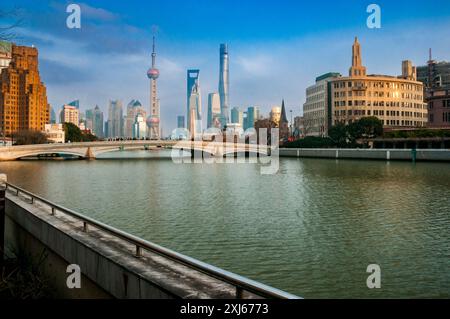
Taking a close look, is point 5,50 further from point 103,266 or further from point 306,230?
point 306,230

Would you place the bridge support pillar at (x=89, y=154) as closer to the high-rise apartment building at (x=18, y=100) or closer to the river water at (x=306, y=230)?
the river water at (x=306, y=230)

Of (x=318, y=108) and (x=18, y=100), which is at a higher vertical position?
(x=18, y=100)

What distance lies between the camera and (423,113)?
154 metres

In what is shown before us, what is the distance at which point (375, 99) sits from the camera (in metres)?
143

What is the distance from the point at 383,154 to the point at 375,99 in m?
73.9

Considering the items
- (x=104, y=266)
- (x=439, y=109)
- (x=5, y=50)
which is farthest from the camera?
(x=439, y=109)

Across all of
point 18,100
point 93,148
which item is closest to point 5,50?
point 93,148

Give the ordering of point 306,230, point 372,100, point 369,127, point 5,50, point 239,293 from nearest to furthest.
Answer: point 239,293 < point 5,50 < point 306,230 < point 369,127 < point 372,100

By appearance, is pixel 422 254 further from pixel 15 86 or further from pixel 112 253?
pixel 15 86

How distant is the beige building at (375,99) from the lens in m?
142

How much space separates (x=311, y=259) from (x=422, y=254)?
344 cm

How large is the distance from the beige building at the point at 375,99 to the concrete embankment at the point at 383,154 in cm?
4890

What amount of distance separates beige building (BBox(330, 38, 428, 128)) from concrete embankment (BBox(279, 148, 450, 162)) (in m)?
48.9

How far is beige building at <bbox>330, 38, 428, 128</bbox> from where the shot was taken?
142 metres
